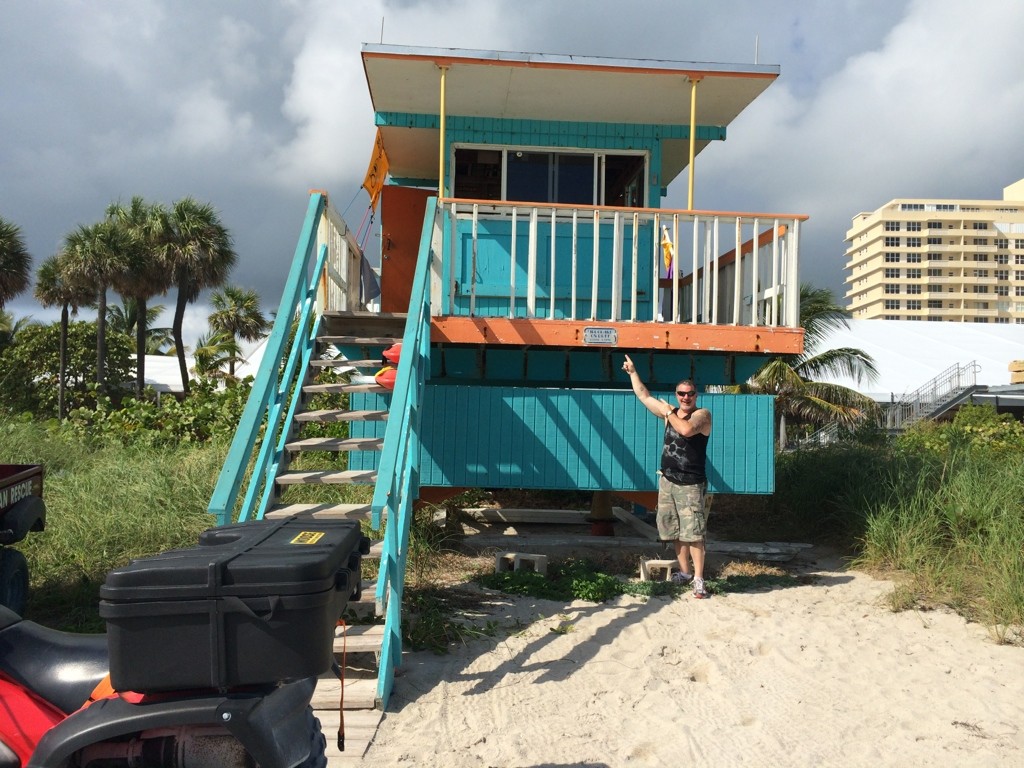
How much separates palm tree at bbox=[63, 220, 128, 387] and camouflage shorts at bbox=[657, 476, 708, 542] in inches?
947

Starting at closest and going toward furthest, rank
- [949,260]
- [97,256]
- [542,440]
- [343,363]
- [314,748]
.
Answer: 1. [314,748]
2. [343,363]
3. [542,440]
4. [97,256]
5. [949,260]

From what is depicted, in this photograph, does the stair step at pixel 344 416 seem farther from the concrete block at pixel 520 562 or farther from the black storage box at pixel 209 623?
the black storage box at pixel 209 623

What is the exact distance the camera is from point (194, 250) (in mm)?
26578

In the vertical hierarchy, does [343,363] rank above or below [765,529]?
above

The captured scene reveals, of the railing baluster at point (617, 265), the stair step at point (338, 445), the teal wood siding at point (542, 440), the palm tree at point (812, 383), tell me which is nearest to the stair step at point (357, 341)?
the teal wood siding at point (542, 440)

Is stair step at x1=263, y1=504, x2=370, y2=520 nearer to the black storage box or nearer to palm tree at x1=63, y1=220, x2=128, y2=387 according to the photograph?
the black storage box

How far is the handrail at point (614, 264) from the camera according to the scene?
21.7 feet

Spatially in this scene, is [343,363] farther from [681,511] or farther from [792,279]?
[792,279]

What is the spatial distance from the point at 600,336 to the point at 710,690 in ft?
9.72

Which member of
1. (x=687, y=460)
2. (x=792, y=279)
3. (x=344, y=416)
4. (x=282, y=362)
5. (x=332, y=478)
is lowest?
(x=332, y=478)

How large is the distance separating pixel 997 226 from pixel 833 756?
123 metres

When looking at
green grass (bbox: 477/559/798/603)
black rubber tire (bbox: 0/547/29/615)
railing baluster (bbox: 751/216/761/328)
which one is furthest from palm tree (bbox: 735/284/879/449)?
black rubber tire (bbox: 0/547/29/615)

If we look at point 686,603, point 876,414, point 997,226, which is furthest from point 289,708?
point 997,226

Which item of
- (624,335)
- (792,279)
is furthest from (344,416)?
(792,279)
